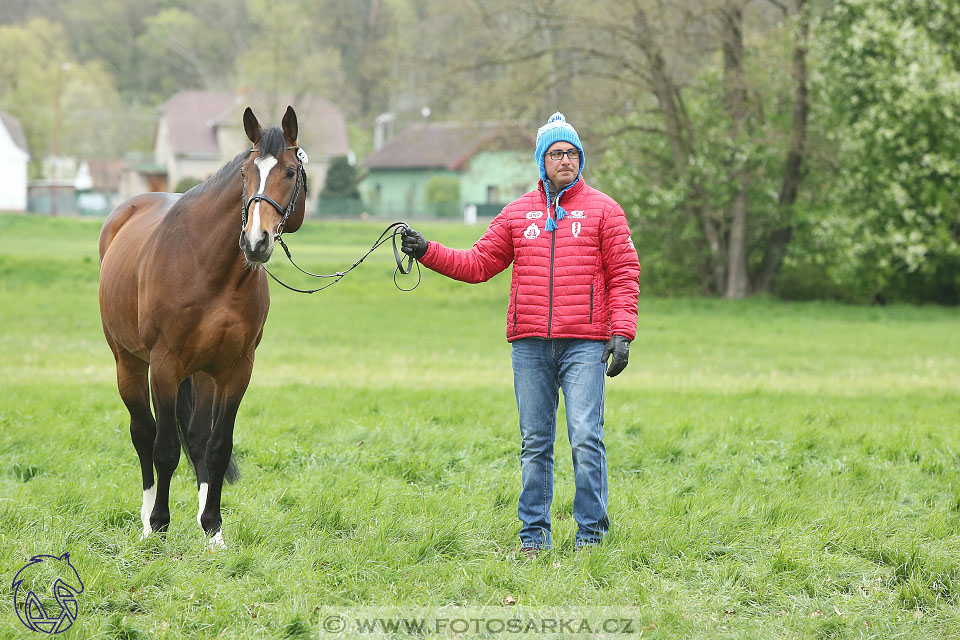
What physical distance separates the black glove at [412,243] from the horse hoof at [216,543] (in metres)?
1.86

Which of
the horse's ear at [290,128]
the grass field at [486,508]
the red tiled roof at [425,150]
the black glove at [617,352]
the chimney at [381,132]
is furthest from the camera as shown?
the chimney at [381,132]

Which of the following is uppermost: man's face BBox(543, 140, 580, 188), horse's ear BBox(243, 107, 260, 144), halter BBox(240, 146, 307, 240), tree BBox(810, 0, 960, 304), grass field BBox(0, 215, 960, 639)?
tree BBox(810, 0, 960, 304)

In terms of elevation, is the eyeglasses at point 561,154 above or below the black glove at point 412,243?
above

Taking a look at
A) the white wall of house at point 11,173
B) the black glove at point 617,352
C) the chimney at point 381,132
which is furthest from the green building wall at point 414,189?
the black glove at point 617,352

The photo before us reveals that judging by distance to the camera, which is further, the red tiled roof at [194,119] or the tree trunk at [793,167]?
the red tiled roof at [194,119]

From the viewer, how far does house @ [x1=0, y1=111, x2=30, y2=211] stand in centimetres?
6141

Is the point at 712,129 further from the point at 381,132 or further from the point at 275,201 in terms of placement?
the point at 381,132

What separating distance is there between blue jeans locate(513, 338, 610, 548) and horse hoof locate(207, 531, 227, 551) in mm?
1623

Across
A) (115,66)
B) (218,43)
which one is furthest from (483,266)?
(115,66)

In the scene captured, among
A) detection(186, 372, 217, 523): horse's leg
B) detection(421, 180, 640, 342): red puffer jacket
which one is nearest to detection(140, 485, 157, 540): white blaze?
detection(186, 372, 217, 523): horse's leg

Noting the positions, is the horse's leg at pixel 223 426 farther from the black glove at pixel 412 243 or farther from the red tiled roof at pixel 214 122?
the red tiled roof at pixel 214 122

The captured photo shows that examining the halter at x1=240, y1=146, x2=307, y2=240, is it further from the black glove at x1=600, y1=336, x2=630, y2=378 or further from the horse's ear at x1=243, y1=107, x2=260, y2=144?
the black glove at x1=600, y1=336, x2=630, y2=378

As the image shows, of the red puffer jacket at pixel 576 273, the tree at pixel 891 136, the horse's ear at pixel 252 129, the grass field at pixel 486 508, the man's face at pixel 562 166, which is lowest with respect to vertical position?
the grass field at pixel 486 508

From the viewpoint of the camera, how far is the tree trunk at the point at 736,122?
80.3 ft
